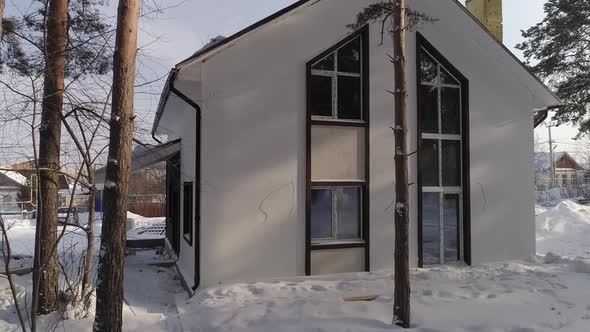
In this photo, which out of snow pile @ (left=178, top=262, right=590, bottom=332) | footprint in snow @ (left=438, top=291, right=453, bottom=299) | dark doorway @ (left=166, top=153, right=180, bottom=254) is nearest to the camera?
snow pile @ (left=178, top=262, right=590, bottom=332)

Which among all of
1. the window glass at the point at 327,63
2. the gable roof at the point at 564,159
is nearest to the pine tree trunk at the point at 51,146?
the window glass at the point at 327,63

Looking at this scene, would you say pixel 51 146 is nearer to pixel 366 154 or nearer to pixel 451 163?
pixel 366 154

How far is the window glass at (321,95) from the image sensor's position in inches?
363

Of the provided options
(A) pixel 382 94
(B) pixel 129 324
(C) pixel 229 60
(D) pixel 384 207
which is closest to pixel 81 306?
(B) pixel 129 324

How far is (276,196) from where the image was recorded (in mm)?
8703

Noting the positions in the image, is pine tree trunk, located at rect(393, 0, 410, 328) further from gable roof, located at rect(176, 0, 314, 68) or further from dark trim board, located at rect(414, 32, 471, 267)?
dark trim board, located at rect(414, 32, 471, 267)

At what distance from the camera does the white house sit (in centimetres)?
839

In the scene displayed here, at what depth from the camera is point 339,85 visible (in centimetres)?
950

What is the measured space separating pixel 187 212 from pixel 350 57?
5183 millimetres

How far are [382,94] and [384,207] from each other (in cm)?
242

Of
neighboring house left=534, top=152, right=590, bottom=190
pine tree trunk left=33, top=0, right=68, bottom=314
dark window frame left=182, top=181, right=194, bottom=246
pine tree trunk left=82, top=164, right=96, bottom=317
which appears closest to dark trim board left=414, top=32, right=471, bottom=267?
dark window frame left=182, top=181, right=194, bottom=246

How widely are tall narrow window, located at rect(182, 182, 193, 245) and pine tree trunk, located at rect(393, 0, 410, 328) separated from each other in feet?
16.2

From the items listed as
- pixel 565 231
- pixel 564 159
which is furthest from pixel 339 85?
pixel 564 159

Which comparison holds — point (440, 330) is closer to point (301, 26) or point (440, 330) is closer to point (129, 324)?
point (129, 324)
